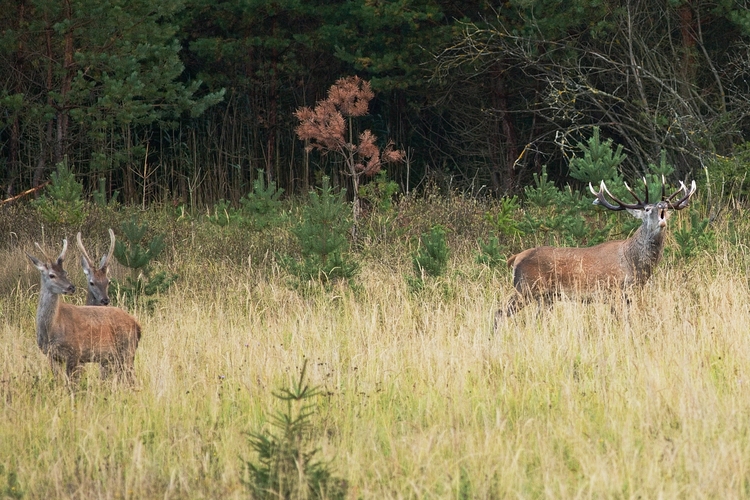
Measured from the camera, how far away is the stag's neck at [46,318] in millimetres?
6630

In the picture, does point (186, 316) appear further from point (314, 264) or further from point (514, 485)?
point (514, 485)

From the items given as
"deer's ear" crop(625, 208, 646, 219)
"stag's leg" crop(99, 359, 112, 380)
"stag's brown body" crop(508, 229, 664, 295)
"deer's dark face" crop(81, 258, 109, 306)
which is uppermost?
"deer's ear" crop(625, 208, 646, 219)

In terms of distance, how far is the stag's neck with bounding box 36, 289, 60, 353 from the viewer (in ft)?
21.8

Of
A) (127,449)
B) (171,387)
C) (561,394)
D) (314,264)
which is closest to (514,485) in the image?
(561,394)

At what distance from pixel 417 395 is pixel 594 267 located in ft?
10.1

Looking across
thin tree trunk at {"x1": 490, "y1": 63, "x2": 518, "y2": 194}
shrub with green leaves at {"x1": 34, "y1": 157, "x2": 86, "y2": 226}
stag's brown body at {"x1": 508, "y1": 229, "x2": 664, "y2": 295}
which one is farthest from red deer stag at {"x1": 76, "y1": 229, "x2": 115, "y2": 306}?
thin tree trunk at {"x1": 490, "y1": 63, "x2": 518, "y2": 194}

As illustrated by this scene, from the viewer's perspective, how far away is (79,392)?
20.1 feet

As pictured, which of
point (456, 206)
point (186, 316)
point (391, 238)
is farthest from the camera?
point (456, 206)

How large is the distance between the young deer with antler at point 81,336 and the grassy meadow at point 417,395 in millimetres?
132

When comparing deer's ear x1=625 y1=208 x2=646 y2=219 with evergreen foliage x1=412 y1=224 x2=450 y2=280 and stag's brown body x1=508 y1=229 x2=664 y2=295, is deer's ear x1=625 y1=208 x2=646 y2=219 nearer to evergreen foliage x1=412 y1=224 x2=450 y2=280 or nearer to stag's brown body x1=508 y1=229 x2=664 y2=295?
stag's brown body x1=508 y1=229 x2=664 y2=295

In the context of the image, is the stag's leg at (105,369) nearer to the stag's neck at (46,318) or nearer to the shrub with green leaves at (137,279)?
the stag's neck at (46,318)

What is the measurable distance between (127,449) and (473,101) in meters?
15.7

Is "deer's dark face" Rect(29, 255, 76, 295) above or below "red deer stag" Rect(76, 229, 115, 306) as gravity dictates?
above

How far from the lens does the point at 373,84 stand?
59.0ft
